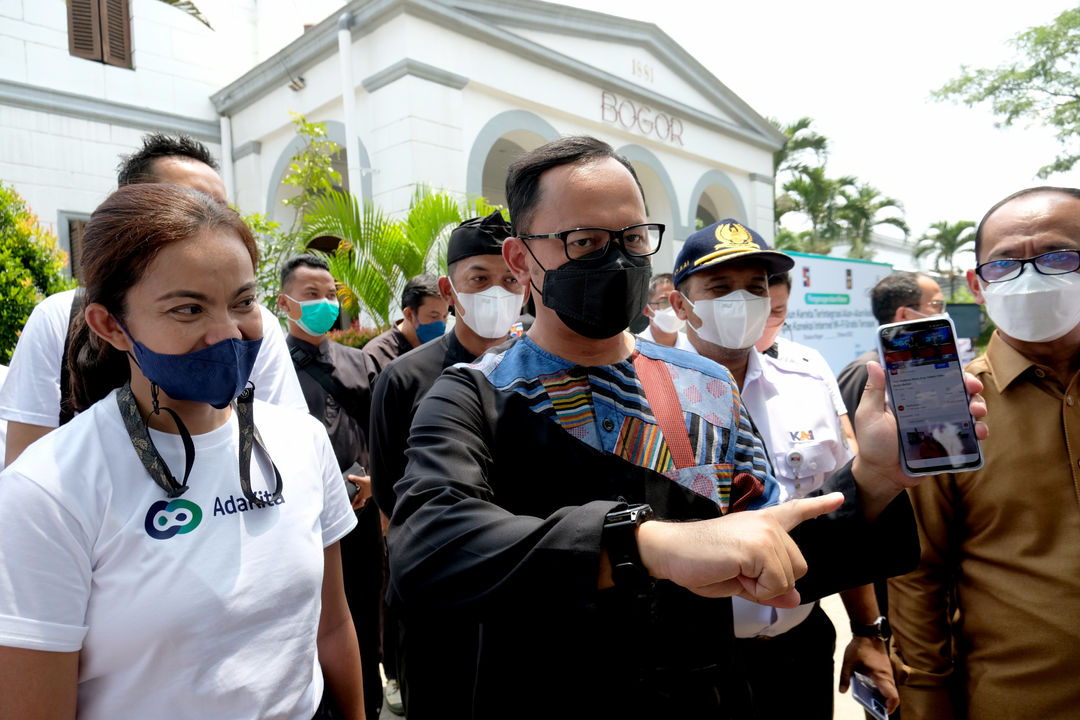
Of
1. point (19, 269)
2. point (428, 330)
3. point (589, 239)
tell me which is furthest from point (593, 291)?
point (19, 269)

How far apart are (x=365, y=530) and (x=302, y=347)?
1.09 meters

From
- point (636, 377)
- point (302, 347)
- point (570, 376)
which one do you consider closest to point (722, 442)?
point (636, 377)

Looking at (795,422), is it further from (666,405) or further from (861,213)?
(861,213)

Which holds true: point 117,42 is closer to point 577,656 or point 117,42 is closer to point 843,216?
point 577,656

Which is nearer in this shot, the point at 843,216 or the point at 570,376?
the point at 570,376

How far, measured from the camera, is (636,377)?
1431mm

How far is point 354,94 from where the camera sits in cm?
848

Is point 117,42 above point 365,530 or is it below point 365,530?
above

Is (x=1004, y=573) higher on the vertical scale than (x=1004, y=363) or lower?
lower

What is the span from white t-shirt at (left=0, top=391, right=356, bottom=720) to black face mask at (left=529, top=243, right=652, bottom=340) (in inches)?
30.1

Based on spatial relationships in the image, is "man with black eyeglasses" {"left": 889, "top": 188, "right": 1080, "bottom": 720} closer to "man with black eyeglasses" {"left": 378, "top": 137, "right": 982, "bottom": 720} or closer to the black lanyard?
"man with black eyeglasses" {"left": 378, "top": 137, "right": 982, "bottom": 720}

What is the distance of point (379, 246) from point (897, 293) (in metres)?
4.81

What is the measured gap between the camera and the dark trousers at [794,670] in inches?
81.6

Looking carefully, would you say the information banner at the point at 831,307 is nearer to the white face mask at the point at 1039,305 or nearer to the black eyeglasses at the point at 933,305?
the black eyeglasses at the point at 933,305
